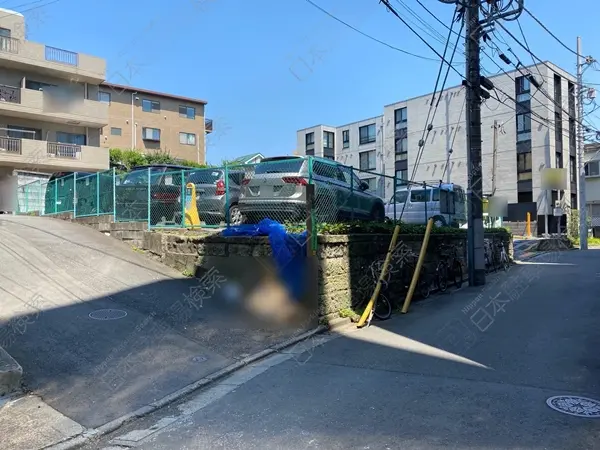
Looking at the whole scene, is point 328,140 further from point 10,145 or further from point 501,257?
point 501,257

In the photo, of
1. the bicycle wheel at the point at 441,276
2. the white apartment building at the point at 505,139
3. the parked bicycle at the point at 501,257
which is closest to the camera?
the bicycle wheel at the point at 441,276

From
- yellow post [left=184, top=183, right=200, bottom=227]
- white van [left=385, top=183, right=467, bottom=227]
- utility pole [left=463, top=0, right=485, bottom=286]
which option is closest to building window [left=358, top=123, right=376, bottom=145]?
white van [left=385, top=183, right=467, bottom=227]

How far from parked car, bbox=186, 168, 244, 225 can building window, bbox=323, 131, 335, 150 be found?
155ft

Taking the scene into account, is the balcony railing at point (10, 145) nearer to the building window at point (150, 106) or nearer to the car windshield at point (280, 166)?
the building window at point (150, 106)

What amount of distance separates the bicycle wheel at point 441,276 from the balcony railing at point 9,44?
1004 inches

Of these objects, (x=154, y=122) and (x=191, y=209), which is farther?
(x=154, y=122)

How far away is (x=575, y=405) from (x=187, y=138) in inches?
1587

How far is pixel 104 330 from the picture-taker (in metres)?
6.67

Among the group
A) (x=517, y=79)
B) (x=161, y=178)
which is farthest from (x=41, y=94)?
(x=517, y=79)

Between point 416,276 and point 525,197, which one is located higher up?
point 525,197

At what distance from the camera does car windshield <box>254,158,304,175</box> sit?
875 centimetres

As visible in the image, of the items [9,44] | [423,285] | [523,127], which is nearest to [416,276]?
[423,285]

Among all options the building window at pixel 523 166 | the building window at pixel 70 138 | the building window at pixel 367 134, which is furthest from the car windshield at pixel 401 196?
the building window at pixel 367 134

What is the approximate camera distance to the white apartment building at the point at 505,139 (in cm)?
3581
